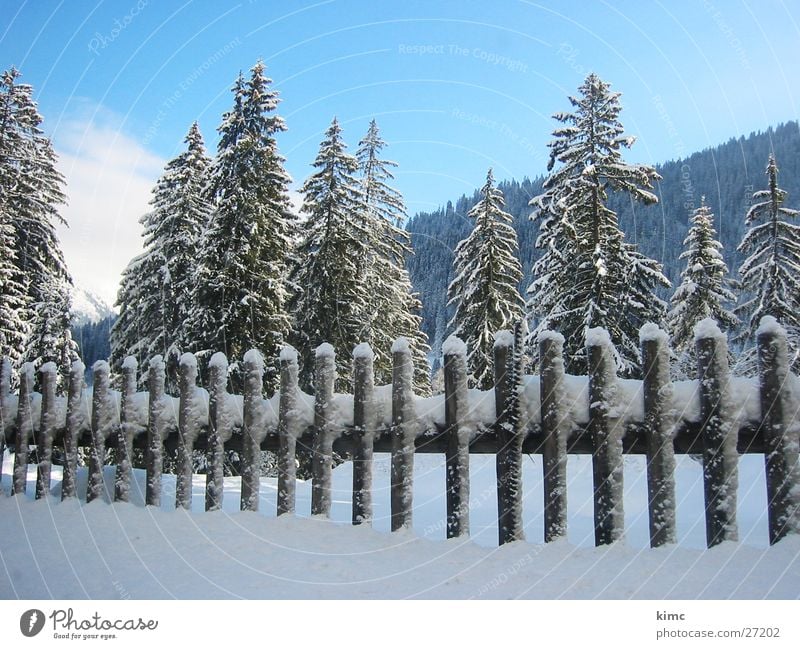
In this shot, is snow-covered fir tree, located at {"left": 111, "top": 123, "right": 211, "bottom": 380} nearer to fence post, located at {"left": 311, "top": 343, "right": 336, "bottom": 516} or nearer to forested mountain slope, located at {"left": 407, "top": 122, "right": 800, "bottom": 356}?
forested mountain slope, located at {"left": 407, "top": 122, "right": 800, "bottom": 356}

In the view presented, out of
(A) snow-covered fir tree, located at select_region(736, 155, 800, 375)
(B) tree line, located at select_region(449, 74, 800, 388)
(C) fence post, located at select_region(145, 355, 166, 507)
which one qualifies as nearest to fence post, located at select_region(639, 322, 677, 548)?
(C) fence post, located at select_region(145, 355, 166, 507)

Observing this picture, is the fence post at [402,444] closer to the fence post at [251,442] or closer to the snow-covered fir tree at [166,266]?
the fence post at [251,442]

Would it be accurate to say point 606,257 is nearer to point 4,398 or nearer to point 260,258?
point 260,258

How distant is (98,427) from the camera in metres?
4.90

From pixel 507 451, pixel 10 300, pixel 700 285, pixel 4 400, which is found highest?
pixel 700 285

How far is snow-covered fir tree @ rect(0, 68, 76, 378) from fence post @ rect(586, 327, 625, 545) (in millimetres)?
19848

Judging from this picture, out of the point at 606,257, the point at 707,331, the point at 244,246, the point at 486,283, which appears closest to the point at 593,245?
the point at 606,257

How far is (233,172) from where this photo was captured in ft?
59.3

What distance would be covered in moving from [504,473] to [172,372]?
1769 centimetres

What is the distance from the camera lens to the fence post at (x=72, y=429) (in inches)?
194

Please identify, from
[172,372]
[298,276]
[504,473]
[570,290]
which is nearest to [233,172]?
[298,276]

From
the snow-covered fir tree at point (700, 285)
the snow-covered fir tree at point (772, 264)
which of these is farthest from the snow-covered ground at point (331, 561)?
the snow-covered fir tree at point (700, 285)

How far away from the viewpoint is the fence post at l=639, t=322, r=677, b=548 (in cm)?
326

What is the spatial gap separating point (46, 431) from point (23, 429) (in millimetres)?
431
